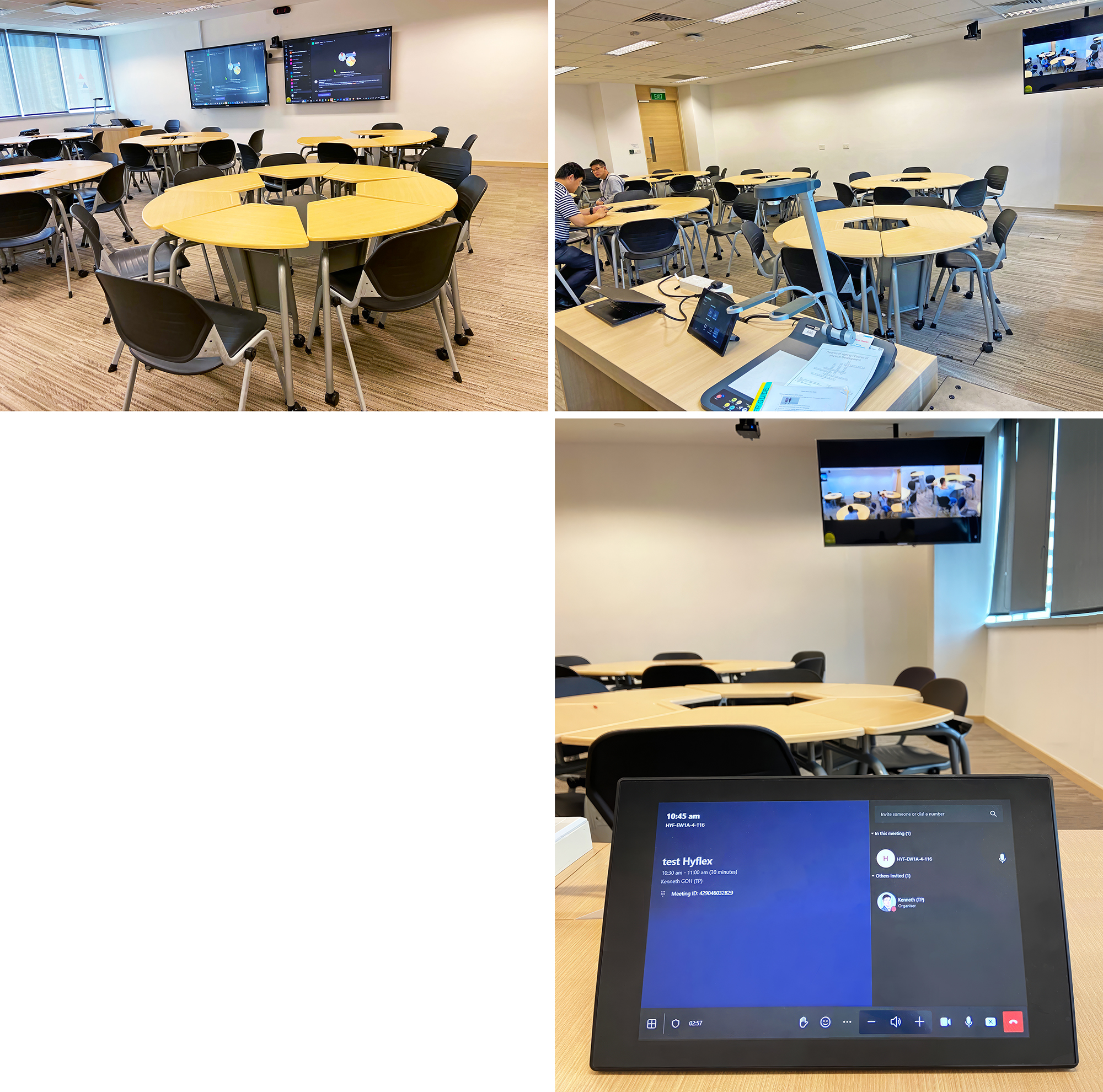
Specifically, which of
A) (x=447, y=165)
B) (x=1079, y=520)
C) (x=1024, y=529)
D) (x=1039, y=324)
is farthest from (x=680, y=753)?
(x=1024, y=529)

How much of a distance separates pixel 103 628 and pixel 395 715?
52 centimetres

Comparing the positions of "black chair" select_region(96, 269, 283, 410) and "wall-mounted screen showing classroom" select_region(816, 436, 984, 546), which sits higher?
"black chair" select_region(96, 269, 283, 410)

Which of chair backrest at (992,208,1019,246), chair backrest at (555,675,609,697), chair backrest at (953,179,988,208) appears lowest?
chair backrest at (555,675,609,697)

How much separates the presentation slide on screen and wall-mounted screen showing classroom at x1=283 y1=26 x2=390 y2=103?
8.43ft

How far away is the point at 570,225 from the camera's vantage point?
1534 millimetres

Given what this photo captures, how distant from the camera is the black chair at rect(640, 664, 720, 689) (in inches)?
178

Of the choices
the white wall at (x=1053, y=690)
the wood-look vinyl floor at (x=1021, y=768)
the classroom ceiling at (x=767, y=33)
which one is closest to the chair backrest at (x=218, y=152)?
the classroom ceiling at (x=767, y=33)

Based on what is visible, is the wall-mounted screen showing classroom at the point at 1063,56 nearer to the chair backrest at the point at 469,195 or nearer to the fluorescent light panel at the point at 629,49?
the fluorescent light panel at the point at 629,49

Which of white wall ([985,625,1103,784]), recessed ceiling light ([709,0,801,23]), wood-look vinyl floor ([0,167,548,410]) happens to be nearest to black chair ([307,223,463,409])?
wood-look vinyl floor ([0,167,548,410])

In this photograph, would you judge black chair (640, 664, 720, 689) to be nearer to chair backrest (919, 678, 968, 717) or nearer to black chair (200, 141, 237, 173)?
chair backrest (919, 678, 968, 717)

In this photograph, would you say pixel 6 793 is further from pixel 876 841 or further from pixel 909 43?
pixel 909 43

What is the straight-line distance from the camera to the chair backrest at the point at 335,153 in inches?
82.5

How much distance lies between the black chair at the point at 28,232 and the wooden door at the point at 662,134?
180 cm

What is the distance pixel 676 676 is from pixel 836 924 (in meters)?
3.87
